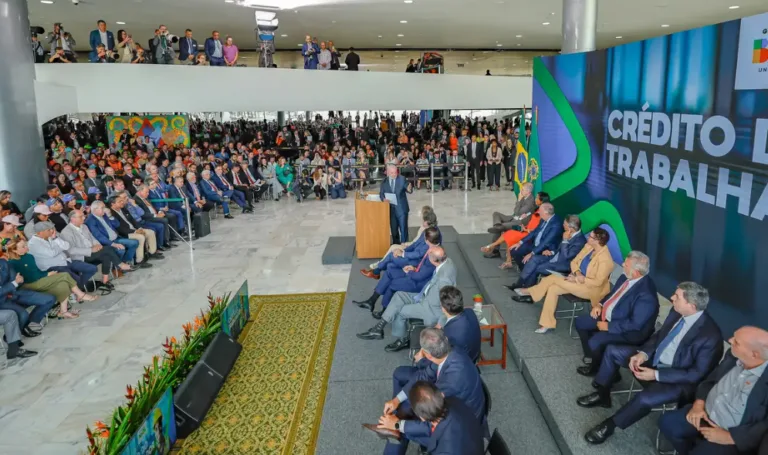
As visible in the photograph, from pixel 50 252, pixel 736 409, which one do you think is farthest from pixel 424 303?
pixel 50 252

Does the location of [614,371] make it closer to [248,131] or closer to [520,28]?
[520,28]

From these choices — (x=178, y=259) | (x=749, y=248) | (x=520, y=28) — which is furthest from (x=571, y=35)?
(x=520, y=28)

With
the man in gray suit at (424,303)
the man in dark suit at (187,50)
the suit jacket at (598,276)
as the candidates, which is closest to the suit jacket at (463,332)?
the man in gray suit at (424,303)

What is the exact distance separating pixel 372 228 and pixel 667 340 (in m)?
5.27

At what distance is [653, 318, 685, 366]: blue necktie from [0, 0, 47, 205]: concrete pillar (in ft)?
33.1

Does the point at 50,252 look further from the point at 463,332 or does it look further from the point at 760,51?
the point at 760,51

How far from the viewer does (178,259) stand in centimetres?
934

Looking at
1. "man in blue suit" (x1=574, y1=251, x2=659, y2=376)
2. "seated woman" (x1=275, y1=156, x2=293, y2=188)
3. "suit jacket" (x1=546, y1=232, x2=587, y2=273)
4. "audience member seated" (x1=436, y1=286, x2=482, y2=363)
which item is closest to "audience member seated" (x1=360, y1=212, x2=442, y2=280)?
"suit jacket" (x1=546, y1=232, x2=587, y2=273)

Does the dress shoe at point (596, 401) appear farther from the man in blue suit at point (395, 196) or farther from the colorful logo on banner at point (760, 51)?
the man in blue suit at point (395, 196)

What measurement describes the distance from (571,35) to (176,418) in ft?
25.6

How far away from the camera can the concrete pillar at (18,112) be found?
30.3 feet

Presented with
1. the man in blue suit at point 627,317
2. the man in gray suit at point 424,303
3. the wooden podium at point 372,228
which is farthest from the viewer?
the wooden podium at point 372,228

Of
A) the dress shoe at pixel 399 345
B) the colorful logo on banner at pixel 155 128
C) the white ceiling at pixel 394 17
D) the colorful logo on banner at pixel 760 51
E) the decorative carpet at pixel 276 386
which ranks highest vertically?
the white ceiling at pixel 394 17

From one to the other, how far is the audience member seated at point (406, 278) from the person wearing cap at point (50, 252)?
372cm
